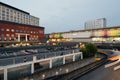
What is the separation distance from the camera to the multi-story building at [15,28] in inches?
3141

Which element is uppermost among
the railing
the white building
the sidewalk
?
the white building

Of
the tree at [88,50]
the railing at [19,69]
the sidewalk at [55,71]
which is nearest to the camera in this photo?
the railing at [19,69]

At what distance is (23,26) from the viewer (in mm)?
91750

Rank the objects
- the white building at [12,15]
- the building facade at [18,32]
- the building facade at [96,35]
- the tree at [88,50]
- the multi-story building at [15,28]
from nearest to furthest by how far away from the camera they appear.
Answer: the tree at [88,50] → the building facade at [18,32] → the multi-story building at [15,28] → the building facade at [96,35] → the white building at [12,15]

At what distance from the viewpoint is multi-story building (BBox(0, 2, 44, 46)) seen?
79.8 metres

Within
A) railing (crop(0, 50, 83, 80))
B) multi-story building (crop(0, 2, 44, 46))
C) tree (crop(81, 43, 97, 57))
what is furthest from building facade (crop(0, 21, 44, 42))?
railing (crop(0, 50, 83, 80))

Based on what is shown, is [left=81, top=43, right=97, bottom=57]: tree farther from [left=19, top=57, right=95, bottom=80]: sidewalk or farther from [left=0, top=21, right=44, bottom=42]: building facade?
[left=0, top=21, right=44, bottom=42]: building facade

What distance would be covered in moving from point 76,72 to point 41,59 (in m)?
7.37

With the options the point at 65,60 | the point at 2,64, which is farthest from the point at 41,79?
the point at 65,60

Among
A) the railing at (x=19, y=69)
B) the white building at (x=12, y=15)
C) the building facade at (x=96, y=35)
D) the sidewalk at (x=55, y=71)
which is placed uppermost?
the white building at (x=12, y=15)

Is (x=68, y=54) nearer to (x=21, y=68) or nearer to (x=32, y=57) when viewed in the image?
(x=32, y=57)

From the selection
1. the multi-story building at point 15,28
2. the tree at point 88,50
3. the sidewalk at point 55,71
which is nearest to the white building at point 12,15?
the multi-story building at point 15,28

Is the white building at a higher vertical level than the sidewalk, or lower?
higher

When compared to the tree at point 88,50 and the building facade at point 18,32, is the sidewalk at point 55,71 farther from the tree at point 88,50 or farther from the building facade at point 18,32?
the building facade at point 18,32
